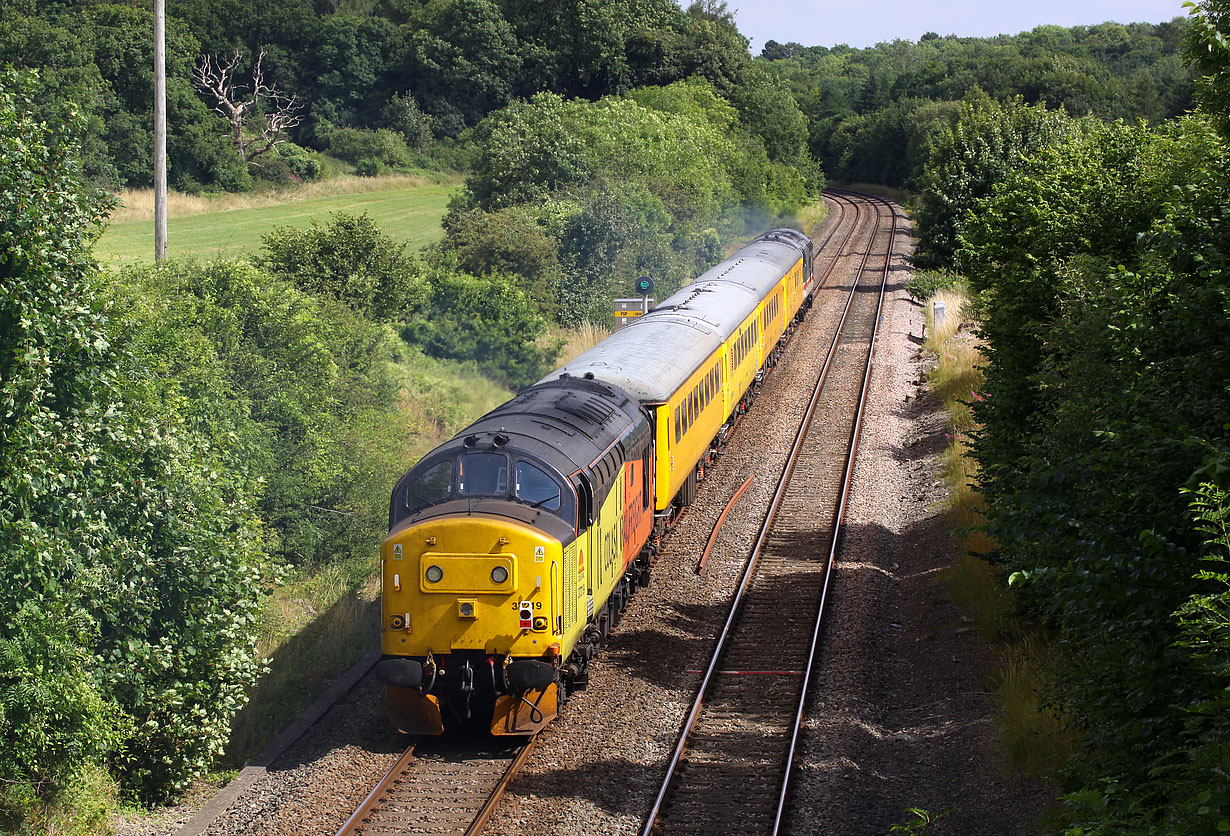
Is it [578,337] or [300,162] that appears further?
[300,162]

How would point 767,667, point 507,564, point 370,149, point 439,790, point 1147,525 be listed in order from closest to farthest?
point 1147,525 < point 439,790 < point 507,564 < point 767,667 < point 370,149

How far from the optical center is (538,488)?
12.5m

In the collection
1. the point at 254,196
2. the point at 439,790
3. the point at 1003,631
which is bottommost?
the point at 439,790

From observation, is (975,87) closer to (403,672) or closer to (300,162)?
(300,162)

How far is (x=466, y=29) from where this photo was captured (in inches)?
3012

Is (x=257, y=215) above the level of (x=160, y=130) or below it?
below

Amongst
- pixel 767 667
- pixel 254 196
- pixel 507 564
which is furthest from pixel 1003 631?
pixel 254 196

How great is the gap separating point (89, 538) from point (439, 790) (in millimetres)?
4697

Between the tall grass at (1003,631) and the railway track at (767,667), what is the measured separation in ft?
7.06

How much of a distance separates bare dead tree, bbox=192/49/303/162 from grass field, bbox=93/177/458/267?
5.23 meters

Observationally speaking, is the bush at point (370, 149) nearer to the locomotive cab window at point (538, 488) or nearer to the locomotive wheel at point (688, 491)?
the locomotive wheel at point (688, 491)

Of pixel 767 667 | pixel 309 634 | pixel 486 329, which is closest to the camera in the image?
pixel 767 667

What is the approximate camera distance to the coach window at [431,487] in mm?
12609

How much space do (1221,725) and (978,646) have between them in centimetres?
865
